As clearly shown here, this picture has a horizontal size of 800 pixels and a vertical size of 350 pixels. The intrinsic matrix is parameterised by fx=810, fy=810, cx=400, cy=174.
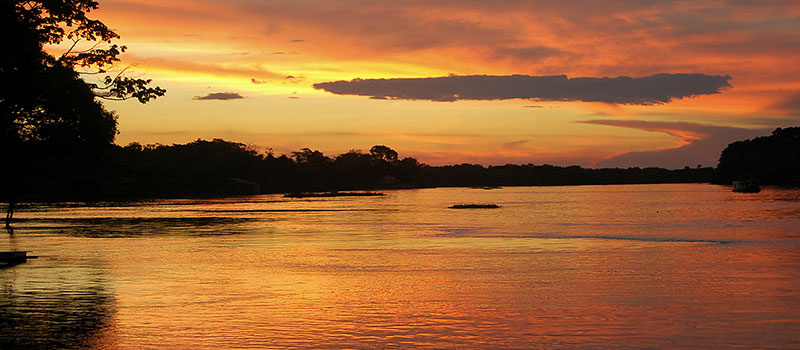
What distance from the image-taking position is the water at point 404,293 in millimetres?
20266

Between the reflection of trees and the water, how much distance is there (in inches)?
2.2

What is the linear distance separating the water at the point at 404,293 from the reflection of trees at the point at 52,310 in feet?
0.19

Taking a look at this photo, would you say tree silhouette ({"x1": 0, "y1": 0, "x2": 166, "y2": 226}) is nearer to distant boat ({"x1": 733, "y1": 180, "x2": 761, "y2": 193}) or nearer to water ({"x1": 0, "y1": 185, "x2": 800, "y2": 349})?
water ({"x1": 0, "y1": 185, "x2": 800, "y2": 349})

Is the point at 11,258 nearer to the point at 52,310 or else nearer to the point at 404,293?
the point at 52,310

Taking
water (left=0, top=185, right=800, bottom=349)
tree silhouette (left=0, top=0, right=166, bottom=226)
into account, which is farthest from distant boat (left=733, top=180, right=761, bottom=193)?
tree silhouette (left=0, top=0, right=166, bottom=226)

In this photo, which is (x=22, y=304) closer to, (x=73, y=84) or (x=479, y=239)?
(x=73, y=84)

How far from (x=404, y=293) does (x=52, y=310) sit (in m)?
11.5

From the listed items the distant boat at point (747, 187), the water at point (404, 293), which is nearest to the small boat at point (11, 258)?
the water at point (404, 293)

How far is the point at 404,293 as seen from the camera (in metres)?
28.7

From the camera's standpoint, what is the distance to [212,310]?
24.5 m

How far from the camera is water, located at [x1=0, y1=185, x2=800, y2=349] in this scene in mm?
20266

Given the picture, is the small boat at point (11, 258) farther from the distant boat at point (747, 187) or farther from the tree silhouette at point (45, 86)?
the distant boat at point (747, 187)

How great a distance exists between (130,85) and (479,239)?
30.9 metres

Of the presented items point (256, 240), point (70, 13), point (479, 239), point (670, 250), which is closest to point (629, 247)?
point (670, 250)
